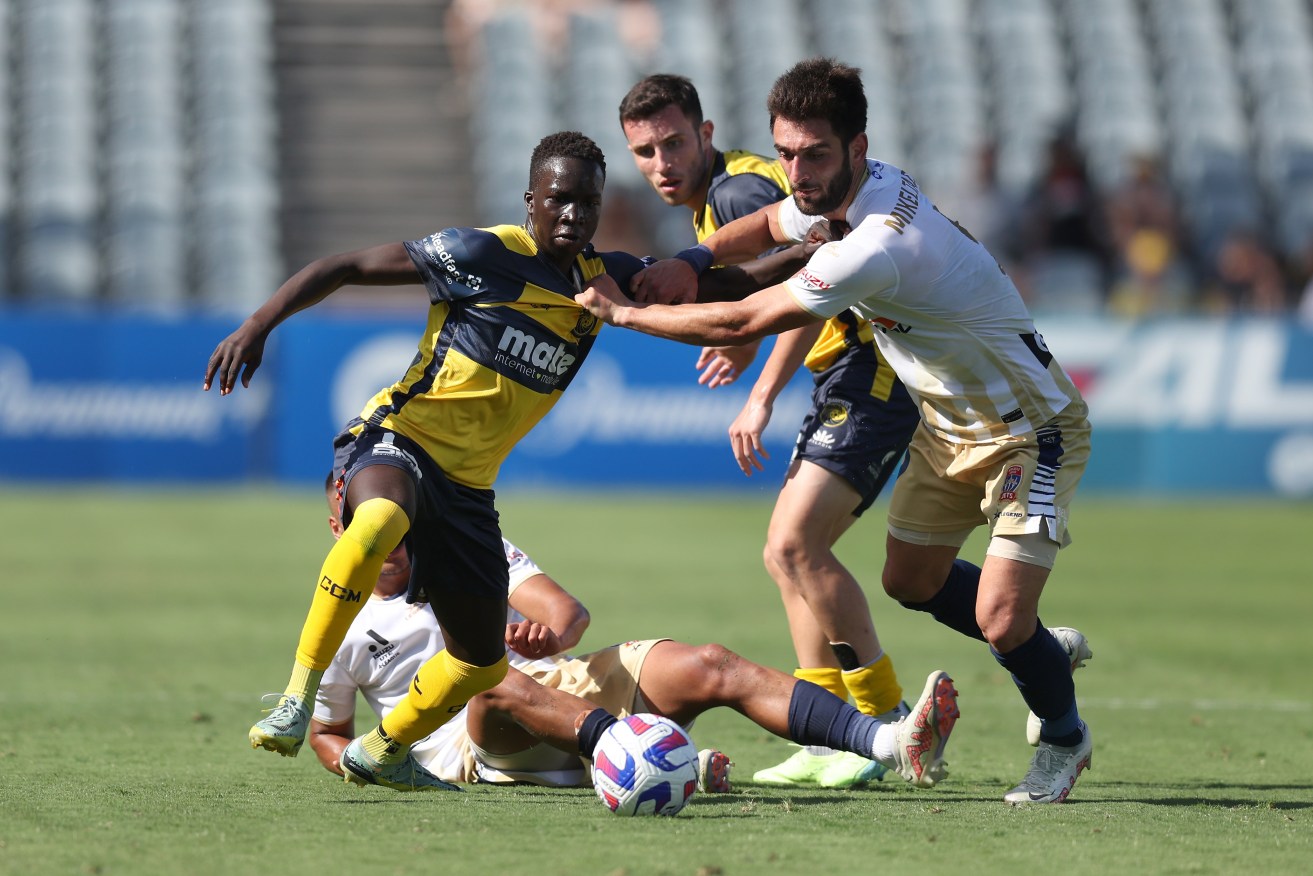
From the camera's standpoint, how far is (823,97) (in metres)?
5.31

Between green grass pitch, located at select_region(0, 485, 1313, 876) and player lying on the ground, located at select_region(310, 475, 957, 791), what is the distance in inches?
5.8

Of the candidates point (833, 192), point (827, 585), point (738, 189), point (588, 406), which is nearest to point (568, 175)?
point (833, 192)

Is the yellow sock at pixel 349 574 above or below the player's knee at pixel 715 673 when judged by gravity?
above

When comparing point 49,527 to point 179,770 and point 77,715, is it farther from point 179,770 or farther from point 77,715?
point 179,770

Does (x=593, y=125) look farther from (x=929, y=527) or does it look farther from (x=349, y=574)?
(x=349, y=574)

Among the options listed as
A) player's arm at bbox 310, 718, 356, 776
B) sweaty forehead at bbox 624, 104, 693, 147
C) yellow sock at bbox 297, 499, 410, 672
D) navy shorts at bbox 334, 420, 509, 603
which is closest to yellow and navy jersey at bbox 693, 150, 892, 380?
sweaty forehead at bbox 624, 104, 693, 147

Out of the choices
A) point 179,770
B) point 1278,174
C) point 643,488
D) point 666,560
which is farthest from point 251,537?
point 1278,174

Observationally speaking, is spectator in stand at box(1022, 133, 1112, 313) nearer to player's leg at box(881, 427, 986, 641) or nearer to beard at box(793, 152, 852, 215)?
player's leg at box(881, 427, 986, 641)

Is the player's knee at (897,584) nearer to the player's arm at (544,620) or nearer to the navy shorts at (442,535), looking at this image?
the player's arm at (544,620)

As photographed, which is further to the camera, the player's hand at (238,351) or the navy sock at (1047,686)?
the navy sock at (1047,686)

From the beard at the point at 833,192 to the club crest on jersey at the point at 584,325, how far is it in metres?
0.76

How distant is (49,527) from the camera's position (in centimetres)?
1441

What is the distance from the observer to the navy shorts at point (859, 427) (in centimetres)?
646

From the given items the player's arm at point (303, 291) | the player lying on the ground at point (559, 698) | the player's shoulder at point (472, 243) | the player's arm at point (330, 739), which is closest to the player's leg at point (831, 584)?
the player lying on the ground at point (559, 698)
